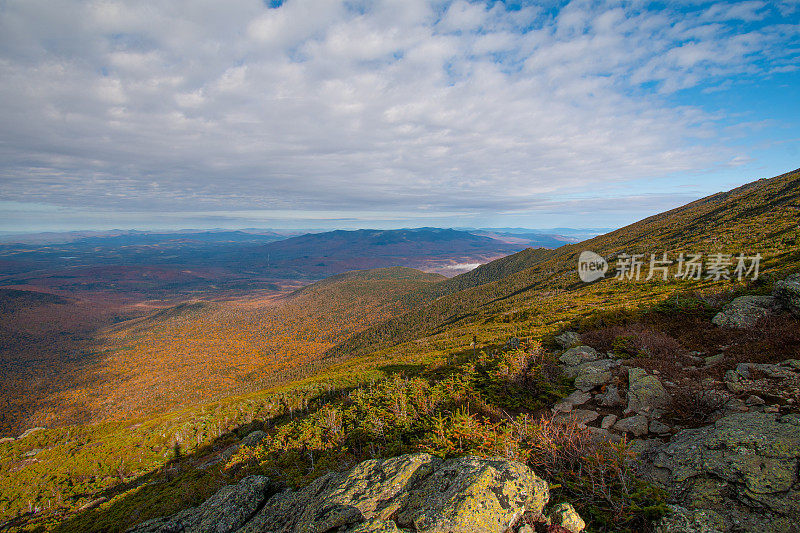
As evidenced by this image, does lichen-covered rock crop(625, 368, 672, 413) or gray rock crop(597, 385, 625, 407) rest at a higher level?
lichen-covered rock crop(625, 368, 672, 413)

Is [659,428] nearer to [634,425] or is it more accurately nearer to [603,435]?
[634,425]

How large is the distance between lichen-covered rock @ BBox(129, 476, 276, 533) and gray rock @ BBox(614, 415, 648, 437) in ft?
37.4

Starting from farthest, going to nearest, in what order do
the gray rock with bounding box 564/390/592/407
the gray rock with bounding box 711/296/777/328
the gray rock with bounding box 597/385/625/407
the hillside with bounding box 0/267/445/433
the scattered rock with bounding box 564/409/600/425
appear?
the hillside with bounding box 0/267/445/433 → the gray rock with bounding box 711/296/777/328 → the gray rock with bounding box 564/390/592/407 → the gray rock with bounding box 597/385/625/407 → the scattered rock with bounding box 564/409/600/425

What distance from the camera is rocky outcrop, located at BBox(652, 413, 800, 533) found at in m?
4.49

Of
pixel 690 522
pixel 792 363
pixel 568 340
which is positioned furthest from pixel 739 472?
pixel 568 340

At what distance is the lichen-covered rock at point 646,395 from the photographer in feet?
28.6

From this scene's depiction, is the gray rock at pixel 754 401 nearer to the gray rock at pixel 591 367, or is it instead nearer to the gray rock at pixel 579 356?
the gray rock at pixel 591 367

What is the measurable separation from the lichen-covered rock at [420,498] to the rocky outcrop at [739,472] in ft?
8.12

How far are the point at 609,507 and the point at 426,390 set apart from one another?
8.00 m

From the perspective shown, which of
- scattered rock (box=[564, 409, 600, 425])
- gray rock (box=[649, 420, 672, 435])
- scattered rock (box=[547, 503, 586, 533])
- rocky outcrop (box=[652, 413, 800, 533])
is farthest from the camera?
scattered rock (box=[564, 409, 600, 425])

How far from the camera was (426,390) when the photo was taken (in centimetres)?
1285

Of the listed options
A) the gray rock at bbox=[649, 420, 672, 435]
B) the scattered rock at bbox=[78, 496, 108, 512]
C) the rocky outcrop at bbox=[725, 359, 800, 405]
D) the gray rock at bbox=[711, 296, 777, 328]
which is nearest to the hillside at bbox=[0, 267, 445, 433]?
the scattered rock at bbox=[78, 496, 108, 512]

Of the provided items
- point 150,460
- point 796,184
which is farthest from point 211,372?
point 796,184

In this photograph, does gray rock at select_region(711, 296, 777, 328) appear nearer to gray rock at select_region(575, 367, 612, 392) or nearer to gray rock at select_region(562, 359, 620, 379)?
gray rock at select_region(562, 359, 620, 379)
